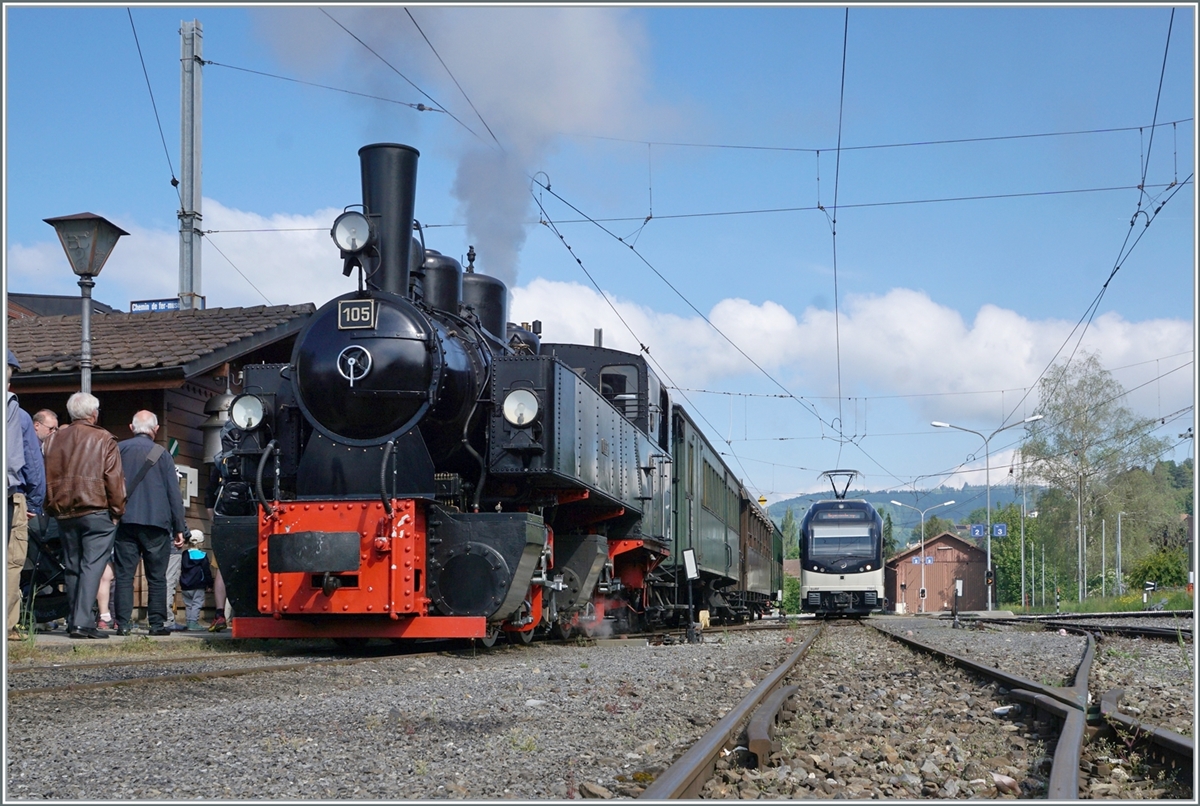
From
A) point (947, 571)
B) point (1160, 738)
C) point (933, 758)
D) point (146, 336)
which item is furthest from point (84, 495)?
point (947, 571)

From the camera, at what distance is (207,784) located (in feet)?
12.4

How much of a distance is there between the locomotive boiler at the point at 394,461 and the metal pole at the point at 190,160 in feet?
27.5

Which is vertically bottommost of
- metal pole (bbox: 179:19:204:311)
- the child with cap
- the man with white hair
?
the child with cap

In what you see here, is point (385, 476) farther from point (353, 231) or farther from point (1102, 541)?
point (1102, 541)

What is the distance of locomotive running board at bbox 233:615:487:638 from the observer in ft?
27.7

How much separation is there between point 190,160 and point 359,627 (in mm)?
11109

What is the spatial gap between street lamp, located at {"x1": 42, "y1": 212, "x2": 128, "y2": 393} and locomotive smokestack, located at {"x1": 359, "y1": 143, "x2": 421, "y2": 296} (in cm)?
288

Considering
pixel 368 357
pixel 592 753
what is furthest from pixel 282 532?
pixel 592 753

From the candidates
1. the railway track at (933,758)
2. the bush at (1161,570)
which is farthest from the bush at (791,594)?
the railway track at (933,758)

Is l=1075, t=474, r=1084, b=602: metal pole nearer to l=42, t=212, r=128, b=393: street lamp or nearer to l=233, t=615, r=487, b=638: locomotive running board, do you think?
l=233, t=615, r=487, b=638: locomotive running board

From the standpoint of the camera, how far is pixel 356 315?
344 inches

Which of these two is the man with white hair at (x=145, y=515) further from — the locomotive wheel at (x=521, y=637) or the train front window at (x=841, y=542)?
the train front window at (x=841, y=542)

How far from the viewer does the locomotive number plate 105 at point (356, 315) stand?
343 inches

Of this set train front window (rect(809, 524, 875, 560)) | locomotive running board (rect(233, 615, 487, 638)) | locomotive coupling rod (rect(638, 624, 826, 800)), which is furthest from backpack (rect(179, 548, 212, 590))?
train front window (rect(809, 524, 875, 560))
